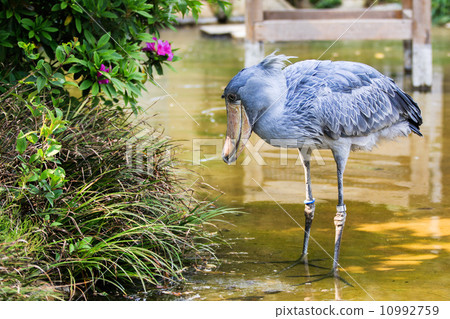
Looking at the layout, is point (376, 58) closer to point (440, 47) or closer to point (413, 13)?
point (440, 47)

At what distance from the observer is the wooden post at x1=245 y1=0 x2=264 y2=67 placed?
383 inches

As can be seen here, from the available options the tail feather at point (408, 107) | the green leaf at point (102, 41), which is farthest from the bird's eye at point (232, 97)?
the tail feather at point (408, 107)

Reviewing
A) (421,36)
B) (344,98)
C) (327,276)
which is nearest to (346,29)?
(421,36)

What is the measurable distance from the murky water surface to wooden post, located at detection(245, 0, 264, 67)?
96 cm

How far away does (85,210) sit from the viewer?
13.1 feet

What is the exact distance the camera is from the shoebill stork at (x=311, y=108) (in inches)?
164

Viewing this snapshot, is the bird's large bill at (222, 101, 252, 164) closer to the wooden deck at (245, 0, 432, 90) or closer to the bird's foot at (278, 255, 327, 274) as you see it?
the bird's foot at (278, 255, 327, 274)

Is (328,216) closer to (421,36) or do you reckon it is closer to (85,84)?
(85,84)

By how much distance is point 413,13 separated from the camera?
9.80 meters

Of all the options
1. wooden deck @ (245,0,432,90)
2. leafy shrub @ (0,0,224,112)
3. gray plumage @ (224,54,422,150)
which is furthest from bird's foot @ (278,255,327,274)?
wooden deck @ (245,0,432,90)

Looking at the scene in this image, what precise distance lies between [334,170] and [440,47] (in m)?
9.96

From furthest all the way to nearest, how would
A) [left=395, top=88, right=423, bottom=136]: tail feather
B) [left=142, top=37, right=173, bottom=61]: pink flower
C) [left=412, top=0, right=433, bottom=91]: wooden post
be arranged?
[left=412, top=0, right=433, bottom=91]: wooden post < [left=142, top=37, right=173, bottom=61]: pink flower < [left=395, top=88, right=423, bottom=136]: tail feather

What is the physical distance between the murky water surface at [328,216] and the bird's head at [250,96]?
52cm
